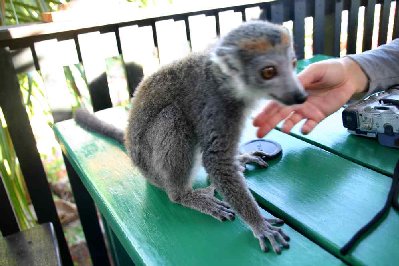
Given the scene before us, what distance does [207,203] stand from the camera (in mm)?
1005

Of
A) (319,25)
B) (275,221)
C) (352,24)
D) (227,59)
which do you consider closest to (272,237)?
(275,221)

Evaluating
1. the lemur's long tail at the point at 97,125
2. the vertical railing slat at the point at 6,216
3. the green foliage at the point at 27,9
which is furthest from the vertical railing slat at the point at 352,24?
the vertical railing slat at the point at 6,216

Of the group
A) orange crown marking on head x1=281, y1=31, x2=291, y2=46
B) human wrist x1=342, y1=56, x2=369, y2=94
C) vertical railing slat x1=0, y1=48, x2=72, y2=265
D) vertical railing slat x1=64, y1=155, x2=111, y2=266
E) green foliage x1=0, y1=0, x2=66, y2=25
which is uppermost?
green foliage x1=0, y1=0, x2=66, y2=25

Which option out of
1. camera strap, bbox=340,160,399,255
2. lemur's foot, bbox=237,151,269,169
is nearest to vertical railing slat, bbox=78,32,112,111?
lemur's foot, bbox=237,151,269,169

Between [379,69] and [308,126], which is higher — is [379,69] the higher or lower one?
the higher one

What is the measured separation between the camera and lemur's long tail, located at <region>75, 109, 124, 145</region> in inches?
58.3

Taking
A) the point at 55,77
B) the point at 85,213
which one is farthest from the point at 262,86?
the point at 85,213

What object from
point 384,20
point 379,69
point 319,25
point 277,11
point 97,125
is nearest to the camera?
point 379,69

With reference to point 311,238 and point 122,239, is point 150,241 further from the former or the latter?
point 311,238

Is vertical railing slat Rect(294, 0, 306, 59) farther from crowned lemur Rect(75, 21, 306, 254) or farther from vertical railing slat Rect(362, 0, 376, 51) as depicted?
crowned lemur Rect(75, 21, 306, 254)

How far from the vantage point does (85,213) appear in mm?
1977

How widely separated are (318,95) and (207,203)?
60cm

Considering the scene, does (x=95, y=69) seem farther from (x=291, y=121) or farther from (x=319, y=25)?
(x=319, y=25)

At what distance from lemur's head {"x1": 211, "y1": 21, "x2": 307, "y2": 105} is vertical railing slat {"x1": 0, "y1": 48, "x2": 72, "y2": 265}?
1.06 m
